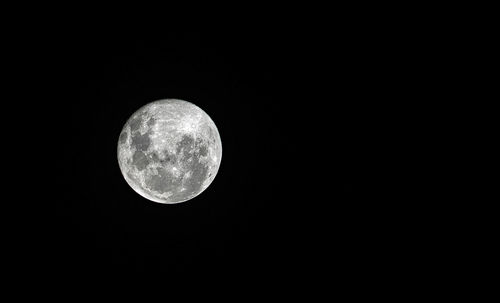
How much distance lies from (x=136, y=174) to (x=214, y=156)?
1023 mm

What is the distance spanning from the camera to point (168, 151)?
13.3ft

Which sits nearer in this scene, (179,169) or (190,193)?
(179,169)

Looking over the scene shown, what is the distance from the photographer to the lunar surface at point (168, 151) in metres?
4.09

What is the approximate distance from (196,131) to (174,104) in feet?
1.71

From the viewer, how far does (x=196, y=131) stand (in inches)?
170

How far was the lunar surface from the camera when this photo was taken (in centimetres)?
409

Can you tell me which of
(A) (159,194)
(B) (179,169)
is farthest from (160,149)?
(A) (159,194)

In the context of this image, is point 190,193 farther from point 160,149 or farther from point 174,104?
point 174,104

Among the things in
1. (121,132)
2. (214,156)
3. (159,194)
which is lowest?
(159,194)

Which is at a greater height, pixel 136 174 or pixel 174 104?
pixel 174 104

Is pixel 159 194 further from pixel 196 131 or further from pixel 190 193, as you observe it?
pixel 196 131

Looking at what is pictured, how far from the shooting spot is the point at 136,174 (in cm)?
423

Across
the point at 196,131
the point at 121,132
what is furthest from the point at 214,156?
the point at 121,132

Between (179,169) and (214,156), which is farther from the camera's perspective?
(214,156)
